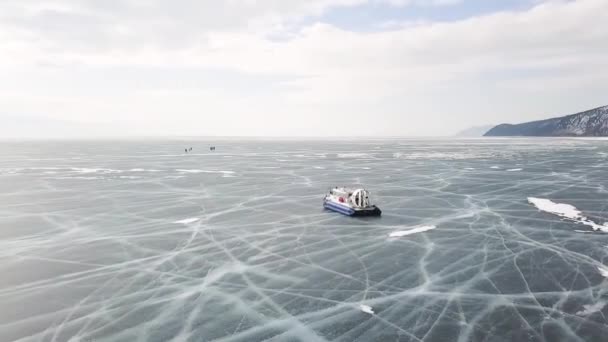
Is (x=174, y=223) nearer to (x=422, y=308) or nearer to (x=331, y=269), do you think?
(x=331, y=269)

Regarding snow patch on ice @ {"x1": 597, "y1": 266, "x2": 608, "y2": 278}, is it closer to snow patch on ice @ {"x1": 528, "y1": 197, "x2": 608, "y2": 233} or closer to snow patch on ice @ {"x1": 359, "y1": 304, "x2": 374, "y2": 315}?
snow patch on ice @ {"x1": 528, "y1": 197, "x2": 608, "y2": 233}

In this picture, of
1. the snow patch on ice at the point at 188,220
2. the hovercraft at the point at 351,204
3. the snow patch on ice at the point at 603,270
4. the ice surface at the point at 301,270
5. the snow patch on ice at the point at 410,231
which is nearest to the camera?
the ice surface at the point at 301,270

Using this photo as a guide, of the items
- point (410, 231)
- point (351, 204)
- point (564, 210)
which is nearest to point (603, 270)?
point (410, 231)

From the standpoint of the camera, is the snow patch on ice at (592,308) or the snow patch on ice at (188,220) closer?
the snow patch on ice at (592,308)

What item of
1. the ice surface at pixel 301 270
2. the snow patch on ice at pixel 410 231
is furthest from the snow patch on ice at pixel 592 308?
the snow patch on ice at pixel 410 231

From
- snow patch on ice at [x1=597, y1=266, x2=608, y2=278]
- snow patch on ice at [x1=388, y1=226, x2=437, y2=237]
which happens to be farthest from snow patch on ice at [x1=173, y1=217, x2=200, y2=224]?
snow patch on ice at [x1=597, y1=266, x2=608, y2=278]

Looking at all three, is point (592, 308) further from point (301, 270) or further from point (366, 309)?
point (301, 270)

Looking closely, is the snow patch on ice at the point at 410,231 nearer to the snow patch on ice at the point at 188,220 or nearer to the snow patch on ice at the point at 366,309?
the snow patch on ice at the point at 366,309
